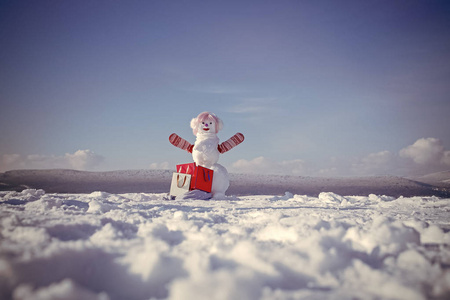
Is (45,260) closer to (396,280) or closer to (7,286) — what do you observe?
(7,286)

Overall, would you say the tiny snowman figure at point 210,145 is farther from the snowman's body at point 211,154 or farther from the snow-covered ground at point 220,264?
the snow-covered ground at point 220,264

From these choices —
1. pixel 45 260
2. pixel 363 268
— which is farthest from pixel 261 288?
pixel 45 260

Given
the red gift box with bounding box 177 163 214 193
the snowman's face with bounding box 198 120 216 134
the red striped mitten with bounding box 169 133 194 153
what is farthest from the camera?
the red striped mitten with bounding box 169 133 194 153

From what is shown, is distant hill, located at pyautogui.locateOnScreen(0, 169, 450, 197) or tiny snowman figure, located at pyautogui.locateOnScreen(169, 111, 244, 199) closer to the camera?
tiny snowman figure, located at pyautogui.locateOnScreen(169, 111, 244, 199)

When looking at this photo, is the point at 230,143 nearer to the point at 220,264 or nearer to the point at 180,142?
the point at 180,142

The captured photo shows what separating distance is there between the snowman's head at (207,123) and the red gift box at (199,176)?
77cm

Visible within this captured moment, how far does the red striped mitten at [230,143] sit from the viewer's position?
5.21 metres

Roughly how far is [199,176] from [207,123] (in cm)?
112

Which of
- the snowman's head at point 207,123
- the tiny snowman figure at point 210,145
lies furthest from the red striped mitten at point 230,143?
the snowman's head at point 207,123

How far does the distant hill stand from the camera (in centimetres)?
727

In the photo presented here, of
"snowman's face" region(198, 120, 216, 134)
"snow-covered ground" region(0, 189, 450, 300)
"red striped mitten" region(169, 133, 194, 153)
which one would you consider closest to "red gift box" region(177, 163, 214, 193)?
"red striped mitten" region(169, 133, 194, 153)

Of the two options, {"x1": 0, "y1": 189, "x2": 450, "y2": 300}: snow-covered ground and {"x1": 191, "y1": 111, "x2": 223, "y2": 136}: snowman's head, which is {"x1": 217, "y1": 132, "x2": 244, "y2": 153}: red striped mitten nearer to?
{"x1": 191, "y1": 111, "x2": 223, "y2": 136}: snowman's head

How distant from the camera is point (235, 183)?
8.94m

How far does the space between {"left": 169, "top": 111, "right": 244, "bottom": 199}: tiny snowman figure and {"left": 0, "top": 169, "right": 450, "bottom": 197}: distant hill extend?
7.89 ft
